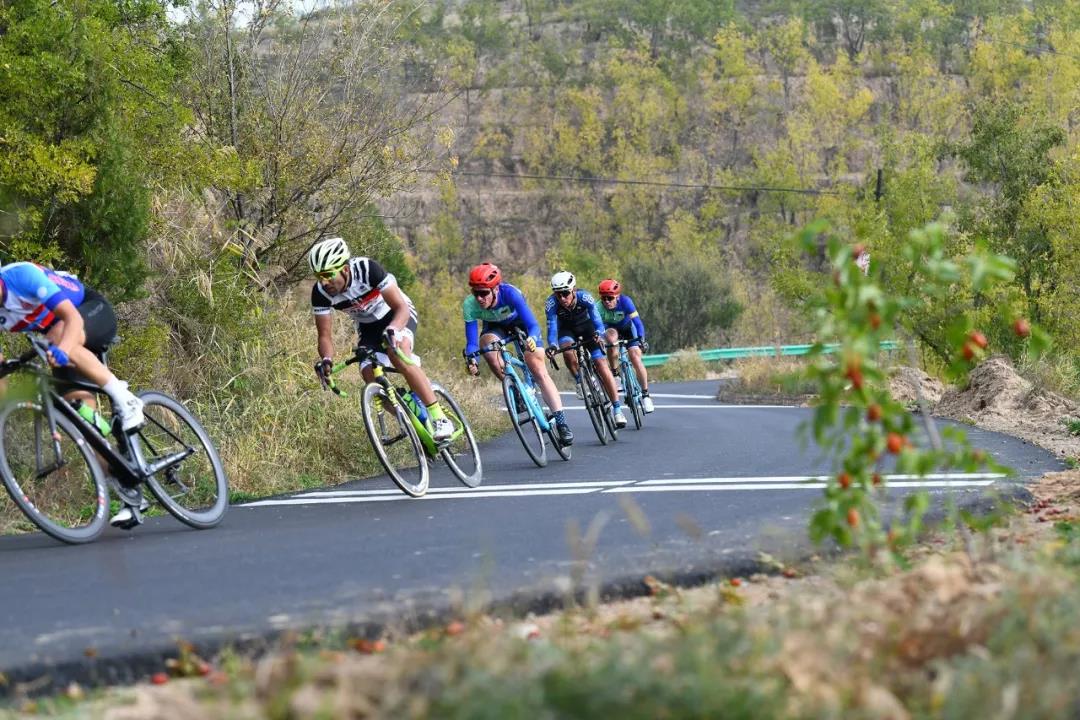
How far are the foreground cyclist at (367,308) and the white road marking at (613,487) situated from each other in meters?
0.56

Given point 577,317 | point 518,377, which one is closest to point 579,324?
point 577,317

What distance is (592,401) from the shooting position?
1586 cm

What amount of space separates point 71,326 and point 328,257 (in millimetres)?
2347

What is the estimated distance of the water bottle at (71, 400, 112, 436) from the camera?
8820mm

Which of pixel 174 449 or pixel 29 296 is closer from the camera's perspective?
pixel 29 296

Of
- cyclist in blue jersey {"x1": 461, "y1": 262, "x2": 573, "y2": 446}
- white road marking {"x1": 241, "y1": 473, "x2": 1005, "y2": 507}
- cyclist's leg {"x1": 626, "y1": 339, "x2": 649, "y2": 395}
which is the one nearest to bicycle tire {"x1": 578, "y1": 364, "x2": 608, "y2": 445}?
cyclist in blue jersey {"x1": 461, "y1": 262, "x2": 573, "y2": 446}

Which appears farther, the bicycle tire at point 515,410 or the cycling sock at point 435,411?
the bicycle tire at point 515,410

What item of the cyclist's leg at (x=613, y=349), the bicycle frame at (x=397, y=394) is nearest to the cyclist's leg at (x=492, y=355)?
the bicycle frame at (x=397, y=394)

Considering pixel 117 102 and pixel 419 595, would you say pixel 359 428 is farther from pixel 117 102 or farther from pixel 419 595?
pixel 419 595

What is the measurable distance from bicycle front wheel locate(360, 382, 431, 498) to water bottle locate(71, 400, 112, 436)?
212cm

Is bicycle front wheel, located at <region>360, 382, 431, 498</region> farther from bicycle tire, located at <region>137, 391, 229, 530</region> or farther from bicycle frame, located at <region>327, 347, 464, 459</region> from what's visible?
bicycle tire, located at <region>137, 391, 229, 530</region>

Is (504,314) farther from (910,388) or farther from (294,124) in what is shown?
(910,388)

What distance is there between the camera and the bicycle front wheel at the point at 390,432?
34.7 feet

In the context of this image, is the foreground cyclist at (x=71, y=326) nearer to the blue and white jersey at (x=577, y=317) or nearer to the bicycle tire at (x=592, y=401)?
the bicycle tire at (x=592, y=401)
